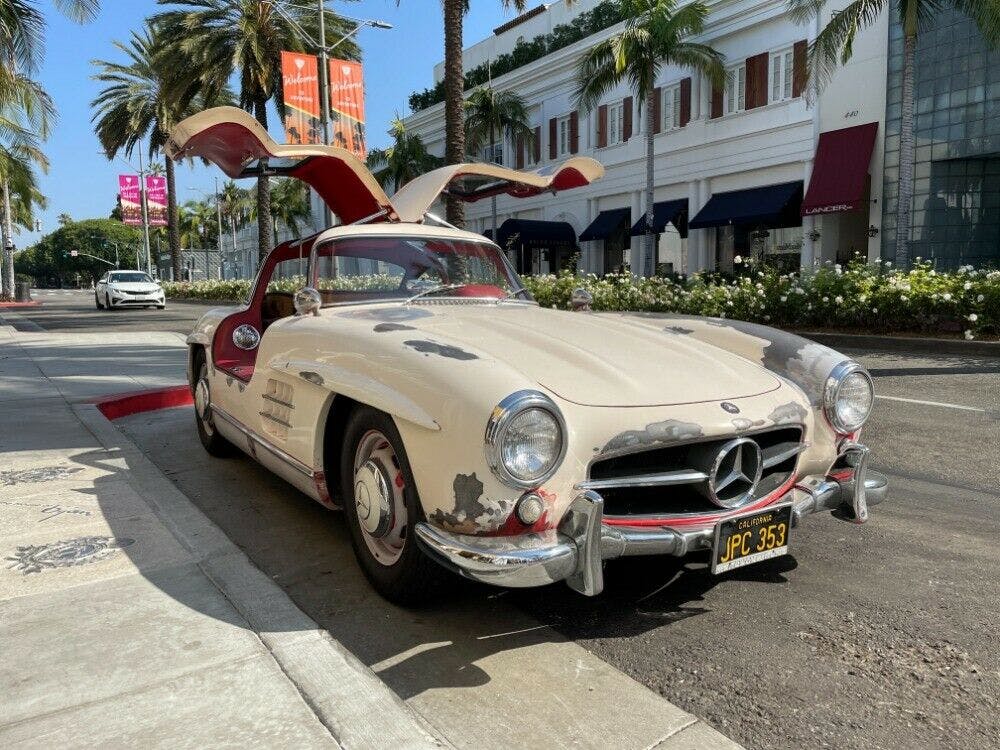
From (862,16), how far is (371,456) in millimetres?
18102

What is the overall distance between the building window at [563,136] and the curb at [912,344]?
20869 millimetres

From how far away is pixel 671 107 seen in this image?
91.2 ft

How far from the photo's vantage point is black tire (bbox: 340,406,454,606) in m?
2.67

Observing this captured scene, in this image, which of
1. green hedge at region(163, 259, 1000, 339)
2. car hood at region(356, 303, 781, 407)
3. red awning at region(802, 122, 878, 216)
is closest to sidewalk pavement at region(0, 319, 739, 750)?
car hood at region(356, 303, 781, 407)

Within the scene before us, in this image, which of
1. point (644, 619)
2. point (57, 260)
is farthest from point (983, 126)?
point (57, 260)

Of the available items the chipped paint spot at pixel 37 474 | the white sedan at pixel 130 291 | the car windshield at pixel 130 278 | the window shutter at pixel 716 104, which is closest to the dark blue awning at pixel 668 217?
the window shutter at pixel 716 104

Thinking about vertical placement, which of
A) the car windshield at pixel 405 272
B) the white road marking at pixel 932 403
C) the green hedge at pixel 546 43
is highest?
the green hedge at pixel 546 43

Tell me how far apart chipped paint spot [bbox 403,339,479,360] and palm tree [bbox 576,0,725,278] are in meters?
21.4

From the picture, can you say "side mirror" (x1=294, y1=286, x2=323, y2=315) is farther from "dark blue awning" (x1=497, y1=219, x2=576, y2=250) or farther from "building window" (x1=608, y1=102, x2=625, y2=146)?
"dark blue awning" (x1=497, y1=219, x2=576, y2=250)

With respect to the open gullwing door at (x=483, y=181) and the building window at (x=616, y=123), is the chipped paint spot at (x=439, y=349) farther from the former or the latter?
the building window at (x=616, y=123)

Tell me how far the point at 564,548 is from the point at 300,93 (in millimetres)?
21000

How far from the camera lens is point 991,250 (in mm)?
20672

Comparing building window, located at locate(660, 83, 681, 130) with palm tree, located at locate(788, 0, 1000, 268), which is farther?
building window, located at locate(660, 83, 681, 130)

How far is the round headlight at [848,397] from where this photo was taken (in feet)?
10.3
